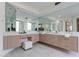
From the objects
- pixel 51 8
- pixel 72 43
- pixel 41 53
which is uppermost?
pixel 51 8

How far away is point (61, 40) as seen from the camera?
4078 mm

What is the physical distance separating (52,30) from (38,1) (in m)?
2.44

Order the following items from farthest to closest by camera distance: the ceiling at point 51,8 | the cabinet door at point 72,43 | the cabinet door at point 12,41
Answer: the ceiling at point 51,8, the cabinet door at point 12,41, the cabinet door at point 72,43

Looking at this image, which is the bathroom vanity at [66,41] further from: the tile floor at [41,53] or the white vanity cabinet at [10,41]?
the white vanity cabinet at [10,41]

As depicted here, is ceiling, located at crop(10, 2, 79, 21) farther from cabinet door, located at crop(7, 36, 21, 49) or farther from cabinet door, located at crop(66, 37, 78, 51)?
cabinet door, located at crop(7, 36, 21, 49)

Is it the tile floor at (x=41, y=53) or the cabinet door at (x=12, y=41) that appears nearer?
the tile floor at (x=41, y=53)

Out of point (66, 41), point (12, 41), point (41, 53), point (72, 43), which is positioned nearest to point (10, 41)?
point (12, 41)

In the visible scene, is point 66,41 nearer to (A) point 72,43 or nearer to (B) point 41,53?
(A) point 72,43

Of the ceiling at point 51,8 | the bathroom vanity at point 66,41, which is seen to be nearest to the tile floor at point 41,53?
the bathroom vanity at point 66,41

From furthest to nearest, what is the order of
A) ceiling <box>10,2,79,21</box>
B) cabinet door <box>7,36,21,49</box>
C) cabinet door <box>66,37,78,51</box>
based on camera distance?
ceiling <box>10,2,79,21</box>
cabinet door <box>7,36,21,49</box>
cabinet door <box>66,37,78,51</box>

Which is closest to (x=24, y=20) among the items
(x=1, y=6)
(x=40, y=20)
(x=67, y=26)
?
(x=40, y=20)

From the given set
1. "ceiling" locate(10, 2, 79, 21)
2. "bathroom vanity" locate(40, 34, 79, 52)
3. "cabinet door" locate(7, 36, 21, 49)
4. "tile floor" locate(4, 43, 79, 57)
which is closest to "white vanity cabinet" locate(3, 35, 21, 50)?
"cabinet door" locate(7, 36, 21, 49)

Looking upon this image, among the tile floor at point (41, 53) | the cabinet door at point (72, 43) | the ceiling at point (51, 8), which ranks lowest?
the tile floor at point (41, 53)

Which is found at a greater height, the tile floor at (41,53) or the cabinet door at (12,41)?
Answer: the cabinet door at (12,41)
